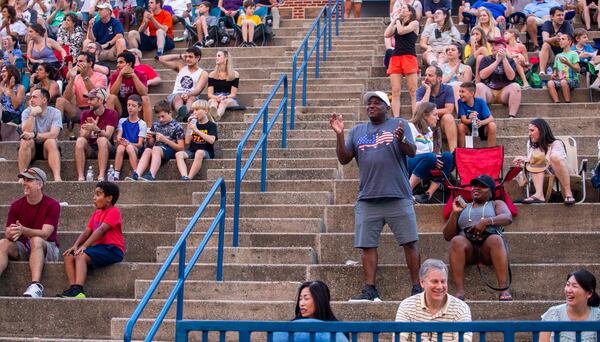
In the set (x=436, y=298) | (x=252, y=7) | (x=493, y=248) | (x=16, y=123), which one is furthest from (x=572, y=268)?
(x=252, y=7)

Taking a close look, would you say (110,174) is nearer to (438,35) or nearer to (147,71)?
(147,71)

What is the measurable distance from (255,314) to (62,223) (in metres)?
3.49

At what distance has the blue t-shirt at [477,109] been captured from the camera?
13383 mm

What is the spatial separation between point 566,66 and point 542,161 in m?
4.17

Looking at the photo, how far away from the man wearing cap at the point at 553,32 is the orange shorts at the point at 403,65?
8.41 feet

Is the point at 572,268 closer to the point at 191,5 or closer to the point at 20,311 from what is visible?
the point at 20,311

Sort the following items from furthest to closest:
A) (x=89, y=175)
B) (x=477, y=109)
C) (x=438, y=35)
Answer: (x=438, y=35)
(x=89, y=175)
(x=477, y=109)

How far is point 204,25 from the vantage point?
61.4 ft

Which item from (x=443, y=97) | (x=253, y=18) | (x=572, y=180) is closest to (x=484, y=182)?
(x=572, y=180)

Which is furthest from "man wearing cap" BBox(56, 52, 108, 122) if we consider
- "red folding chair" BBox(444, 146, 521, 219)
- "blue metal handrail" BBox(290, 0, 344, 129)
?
"red folding chair" BBox(444, 146, 521, 219)

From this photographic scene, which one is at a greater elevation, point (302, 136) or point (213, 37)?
point (213, 37)

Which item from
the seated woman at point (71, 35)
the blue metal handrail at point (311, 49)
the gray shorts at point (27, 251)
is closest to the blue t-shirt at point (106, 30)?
the seated woman at point (71, 35)

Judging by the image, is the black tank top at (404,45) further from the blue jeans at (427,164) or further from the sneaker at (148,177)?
the sneaker at (148,177)

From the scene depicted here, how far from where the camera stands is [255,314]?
1029 cm
